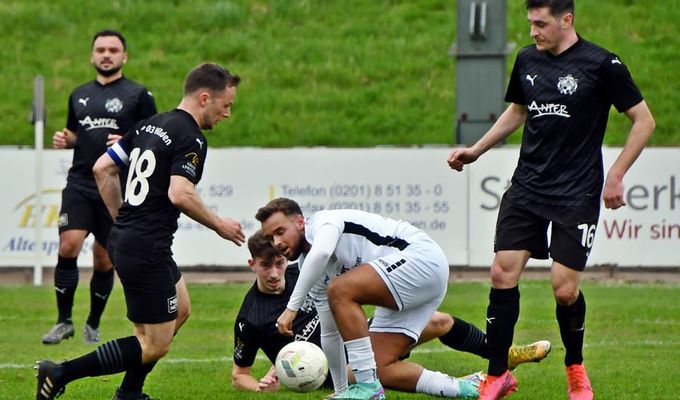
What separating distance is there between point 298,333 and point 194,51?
17.7 meters

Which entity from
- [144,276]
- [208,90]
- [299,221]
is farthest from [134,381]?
[208,90]

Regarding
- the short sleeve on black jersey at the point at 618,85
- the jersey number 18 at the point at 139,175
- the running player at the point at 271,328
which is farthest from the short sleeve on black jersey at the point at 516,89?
the jersey number 18 at the point at 139,175

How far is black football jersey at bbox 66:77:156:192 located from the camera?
10.6 metres

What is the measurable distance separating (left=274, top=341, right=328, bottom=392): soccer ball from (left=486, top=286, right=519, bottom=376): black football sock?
1.10 meters

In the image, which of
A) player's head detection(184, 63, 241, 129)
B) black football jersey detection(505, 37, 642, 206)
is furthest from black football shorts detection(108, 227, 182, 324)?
black football jersey detection(505, 37, 642, 206)

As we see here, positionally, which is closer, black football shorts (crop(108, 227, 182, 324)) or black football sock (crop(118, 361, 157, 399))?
black football shorts (crop(108, 227, 182, 324))

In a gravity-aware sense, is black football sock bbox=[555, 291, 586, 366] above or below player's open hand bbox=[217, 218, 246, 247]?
below

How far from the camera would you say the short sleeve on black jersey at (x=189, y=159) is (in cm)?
683

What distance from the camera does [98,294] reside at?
10.7m

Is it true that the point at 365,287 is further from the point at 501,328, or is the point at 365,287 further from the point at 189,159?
the point at 189,159

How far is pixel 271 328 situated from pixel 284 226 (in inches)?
46.4

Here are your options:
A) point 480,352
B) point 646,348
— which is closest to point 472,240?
point 646,348

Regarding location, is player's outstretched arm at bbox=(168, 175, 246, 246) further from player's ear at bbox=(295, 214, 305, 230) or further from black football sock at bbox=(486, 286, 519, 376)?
black football sock at bbox=(486, 286, 519, 376)

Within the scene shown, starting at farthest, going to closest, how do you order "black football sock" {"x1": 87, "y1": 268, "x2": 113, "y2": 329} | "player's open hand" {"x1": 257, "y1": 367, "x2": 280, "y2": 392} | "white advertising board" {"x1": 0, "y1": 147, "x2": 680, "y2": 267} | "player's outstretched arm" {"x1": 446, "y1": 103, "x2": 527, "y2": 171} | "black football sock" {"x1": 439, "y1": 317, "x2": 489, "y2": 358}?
"white advertising board" {"x1": 0, "y1": 147, "x2": 680, "y2": 267}
"black football sock" {"x1": 87, "y1": 268, "x2": 113, "y2": 329}
"black football sock" {"x1": 439, "y1": 317, "x2": 489, "y2": 358}
"player's open hand" {"x1": 257, "y1": 367, "x2": 280, "y2": 392}
"player's outstretched arm" {"x1": 446, "y1": 103, "x2": 527, "y2": 171}
